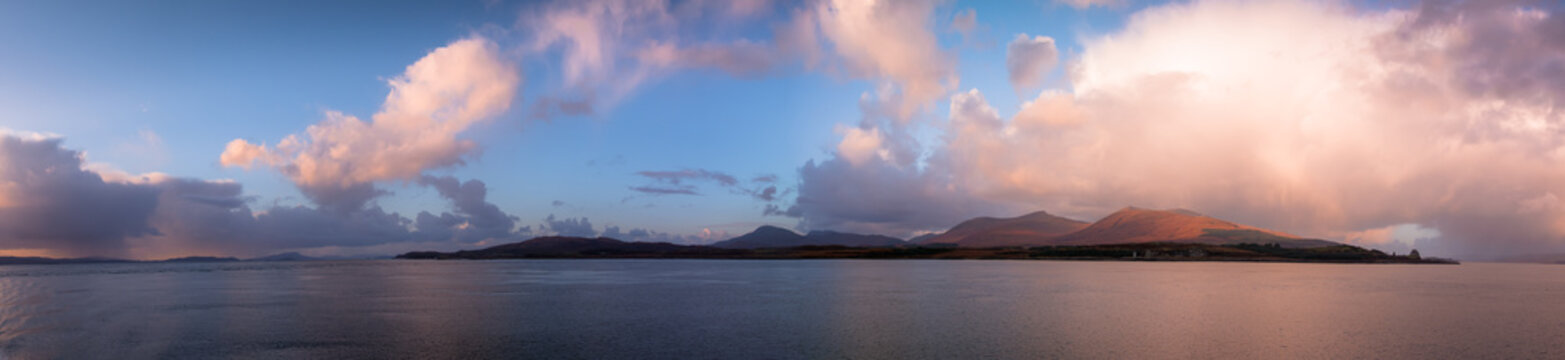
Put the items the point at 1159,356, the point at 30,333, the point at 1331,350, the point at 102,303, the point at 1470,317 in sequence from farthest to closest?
the point at 102,303 → the point at 1470,317 → the point at 30,333 → the point at 1331,350 → the point at 1159,356

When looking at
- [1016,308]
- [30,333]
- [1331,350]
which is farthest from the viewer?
[1016,308]

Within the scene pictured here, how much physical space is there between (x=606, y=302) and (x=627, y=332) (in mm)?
14212

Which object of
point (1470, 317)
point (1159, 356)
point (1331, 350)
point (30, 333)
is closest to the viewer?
point (1159, 356)

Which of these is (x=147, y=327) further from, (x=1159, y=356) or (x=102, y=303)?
(x=1159, y=356)

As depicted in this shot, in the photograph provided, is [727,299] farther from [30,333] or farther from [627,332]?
[30,333]

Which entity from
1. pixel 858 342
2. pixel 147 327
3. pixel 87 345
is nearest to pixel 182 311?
pixel 147 327

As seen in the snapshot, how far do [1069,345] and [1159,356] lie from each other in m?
2.53

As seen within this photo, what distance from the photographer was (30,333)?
2538cm

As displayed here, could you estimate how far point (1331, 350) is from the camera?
21797mm

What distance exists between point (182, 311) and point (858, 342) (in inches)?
1212

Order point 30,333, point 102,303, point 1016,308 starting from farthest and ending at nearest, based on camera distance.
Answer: point 102,303
point 1016,308
point 30,333

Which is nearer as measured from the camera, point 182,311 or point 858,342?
point 858,342

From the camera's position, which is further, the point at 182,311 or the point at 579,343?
the point at 182,311

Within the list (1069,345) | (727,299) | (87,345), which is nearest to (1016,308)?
(1069,345)
